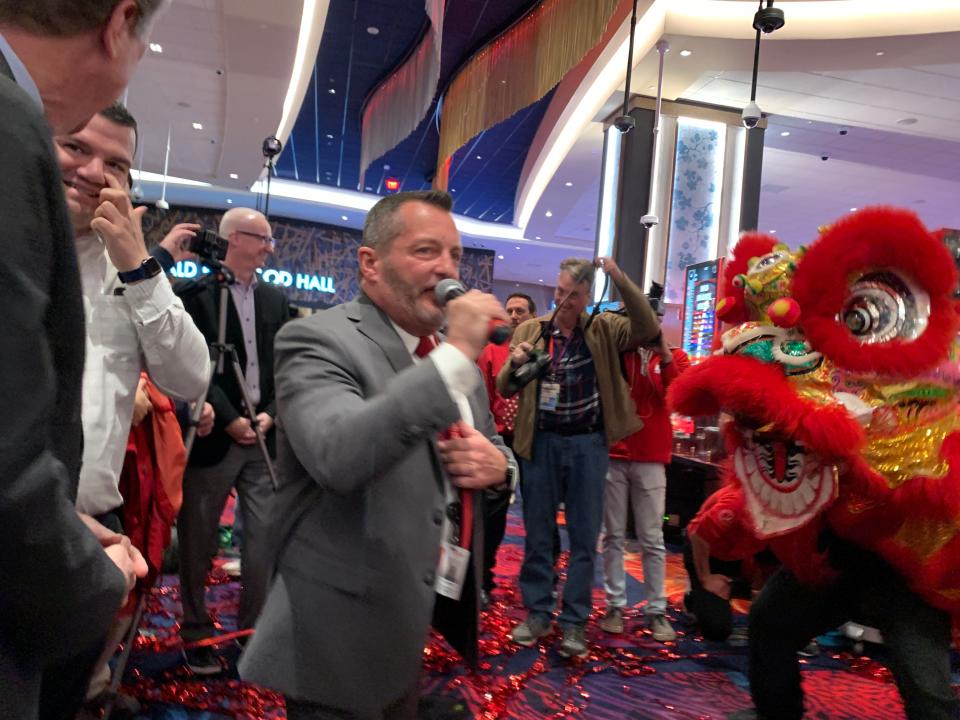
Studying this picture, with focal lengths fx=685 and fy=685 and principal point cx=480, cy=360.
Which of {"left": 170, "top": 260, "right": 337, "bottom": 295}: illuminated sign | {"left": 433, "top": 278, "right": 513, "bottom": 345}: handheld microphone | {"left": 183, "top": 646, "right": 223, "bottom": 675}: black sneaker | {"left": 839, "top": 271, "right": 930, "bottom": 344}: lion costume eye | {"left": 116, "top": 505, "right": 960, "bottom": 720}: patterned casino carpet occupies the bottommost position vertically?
{"left": 116, "top": 505, "right": 960, "bottom": 720}: patterned casino carpet

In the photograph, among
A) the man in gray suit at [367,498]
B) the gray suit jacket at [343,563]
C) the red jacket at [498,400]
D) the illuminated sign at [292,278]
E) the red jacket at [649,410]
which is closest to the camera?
the man in gray suit at [367,498]

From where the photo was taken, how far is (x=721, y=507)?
202cm

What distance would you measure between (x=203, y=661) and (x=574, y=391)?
6.32 ft

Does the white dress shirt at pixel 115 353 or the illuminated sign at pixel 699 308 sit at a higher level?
the illuminated sign at pixel 699 308

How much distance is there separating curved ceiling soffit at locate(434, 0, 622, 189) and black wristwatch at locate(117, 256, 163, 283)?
3042 mm

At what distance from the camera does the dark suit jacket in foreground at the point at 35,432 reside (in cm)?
56

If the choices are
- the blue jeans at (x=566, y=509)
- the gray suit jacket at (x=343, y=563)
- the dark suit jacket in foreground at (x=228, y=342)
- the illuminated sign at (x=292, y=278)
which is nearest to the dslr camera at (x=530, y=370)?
the blue jeans at (x=566, y=509)

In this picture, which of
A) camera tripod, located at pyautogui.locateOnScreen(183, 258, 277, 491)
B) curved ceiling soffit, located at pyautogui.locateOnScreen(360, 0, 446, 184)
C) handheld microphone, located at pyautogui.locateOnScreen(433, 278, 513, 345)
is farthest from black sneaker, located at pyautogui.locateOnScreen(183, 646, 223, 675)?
curved ceiling soffit, located at pyautogui.locateOnScreen(360, 0, 446, 184)

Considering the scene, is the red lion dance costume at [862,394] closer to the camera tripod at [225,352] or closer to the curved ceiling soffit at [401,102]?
the camera tripod at [225,352]

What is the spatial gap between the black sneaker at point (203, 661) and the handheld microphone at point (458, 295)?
1.99 metres

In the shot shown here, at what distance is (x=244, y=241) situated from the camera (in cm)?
291

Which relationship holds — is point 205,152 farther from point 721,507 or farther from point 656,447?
point 721,507

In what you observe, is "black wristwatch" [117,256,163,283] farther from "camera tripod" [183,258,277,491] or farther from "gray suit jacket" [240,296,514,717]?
"camera tripod" [183,258,277,491]

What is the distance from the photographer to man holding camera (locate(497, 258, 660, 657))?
321 cm
